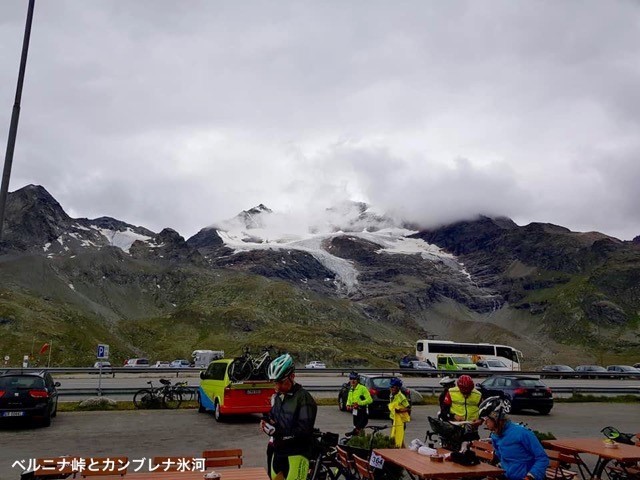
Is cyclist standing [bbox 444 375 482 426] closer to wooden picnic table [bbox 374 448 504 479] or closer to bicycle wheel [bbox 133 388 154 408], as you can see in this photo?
wooden picnic table [bbox 374 448 504 479]

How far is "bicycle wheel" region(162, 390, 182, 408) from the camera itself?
22.6 m

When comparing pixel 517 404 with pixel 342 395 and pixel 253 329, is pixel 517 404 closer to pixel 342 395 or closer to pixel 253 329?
pixel 342 395

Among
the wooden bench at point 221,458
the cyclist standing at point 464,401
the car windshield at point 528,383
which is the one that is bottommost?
the car windshield at point 528,383

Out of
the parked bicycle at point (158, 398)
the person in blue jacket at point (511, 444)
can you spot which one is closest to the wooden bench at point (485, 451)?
the person in blue jacket at point (511, 444)

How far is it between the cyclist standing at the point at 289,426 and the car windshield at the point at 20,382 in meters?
13.4

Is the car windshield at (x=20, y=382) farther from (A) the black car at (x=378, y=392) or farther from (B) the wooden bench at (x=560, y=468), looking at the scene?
(B) the wooden bench at (x=560, y=468)

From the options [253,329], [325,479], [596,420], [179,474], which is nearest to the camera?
[179,474]

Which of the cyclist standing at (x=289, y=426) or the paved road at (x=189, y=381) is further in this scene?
the paved road at (x=189, y=381)

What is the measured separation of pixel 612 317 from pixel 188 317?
14701 centimetres

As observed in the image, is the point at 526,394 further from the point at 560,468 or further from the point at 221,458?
the point at 221,458

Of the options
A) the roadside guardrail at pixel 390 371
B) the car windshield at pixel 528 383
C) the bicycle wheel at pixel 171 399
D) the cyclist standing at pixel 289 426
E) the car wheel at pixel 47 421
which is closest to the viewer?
the cyclist standing at pixel 289 426

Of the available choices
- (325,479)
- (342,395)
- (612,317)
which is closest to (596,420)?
(342,395)

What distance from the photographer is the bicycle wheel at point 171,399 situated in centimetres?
2262

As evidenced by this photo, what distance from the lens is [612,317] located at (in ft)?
634
